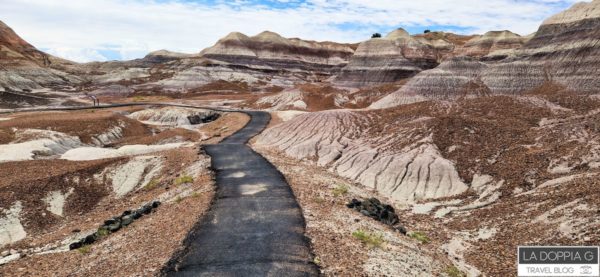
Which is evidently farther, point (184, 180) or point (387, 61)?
point (387, 61)

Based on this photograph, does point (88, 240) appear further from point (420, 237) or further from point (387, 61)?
point (387, 61)

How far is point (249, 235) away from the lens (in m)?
17.9

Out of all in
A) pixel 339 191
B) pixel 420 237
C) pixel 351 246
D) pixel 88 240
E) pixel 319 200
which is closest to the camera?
pixel 351 246

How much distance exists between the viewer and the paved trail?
14883 mm

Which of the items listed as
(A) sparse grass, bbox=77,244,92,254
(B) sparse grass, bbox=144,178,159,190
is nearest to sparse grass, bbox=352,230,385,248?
(A) sparse grass, bbox=77,244,92,254

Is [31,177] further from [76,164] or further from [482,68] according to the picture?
[482,68]

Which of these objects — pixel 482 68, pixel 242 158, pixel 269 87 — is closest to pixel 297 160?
pixel 242 158

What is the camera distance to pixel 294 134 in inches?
1843

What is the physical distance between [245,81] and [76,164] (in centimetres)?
11546

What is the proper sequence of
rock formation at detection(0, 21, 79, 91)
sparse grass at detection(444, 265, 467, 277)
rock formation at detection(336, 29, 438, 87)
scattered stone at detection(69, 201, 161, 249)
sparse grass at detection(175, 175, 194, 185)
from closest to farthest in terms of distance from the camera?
sparse grass at detection(444, 265, 467, 277) < scattered stone at detection(69, 201, 161, 249) < sparse grass at detection(175, 175, 194, 185) < rock formation at detection(336, 29, 438, 87) < rock formation at detection(0, 21, 79, 91)

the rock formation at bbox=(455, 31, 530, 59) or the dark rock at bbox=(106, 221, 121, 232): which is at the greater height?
the rock formation at bbox=(455, 31, 530, 59)

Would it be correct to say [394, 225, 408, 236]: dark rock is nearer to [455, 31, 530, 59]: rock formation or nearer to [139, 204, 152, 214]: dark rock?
[139, 204, 152, 214]: dark rock

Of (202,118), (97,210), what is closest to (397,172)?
(97,210)

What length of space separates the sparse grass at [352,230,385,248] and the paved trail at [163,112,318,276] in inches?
96.2
